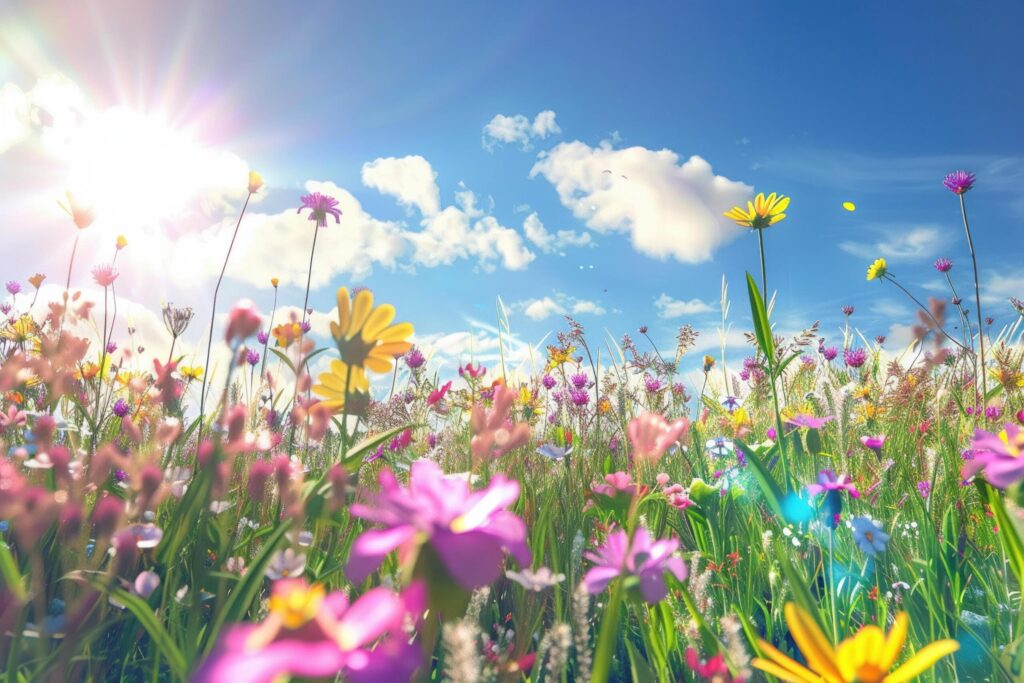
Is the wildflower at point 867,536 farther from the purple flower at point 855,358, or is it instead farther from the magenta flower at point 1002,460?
the purple flower at point 855,358

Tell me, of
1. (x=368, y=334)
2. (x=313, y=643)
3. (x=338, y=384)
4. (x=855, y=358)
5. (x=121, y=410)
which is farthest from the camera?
(x=855, y=358)

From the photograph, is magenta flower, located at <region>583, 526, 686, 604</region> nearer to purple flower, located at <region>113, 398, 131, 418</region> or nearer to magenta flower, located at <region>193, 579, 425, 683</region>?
magenta flower, located at <region>193, 579, 425, 683</region>

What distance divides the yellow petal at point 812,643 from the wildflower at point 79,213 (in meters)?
2.28

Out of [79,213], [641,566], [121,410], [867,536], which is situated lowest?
[867,536]

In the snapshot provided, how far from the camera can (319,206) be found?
8.58 ft

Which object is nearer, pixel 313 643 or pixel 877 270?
pixel 313 643

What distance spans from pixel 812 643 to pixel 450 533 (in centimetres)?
31

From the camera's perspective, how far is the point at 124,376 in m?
3.22

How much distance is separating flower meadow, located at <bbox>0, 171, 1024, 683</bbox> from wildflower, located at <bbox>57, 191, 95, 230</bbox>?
0.03 feet

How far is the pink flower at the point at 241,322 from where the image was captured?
2.15 feet

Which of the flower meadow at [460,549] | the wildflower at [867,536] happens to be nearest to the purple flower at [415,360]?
the flower meadow at [460,549]

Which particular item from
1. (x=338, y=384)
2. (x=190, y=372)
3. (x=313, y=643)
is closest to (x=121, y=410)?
(x=190, y=372)

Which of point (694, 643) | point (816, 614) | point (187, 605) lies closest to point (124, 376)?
point (187, 605)

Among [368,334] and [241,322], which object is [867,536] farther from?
[241,322]
